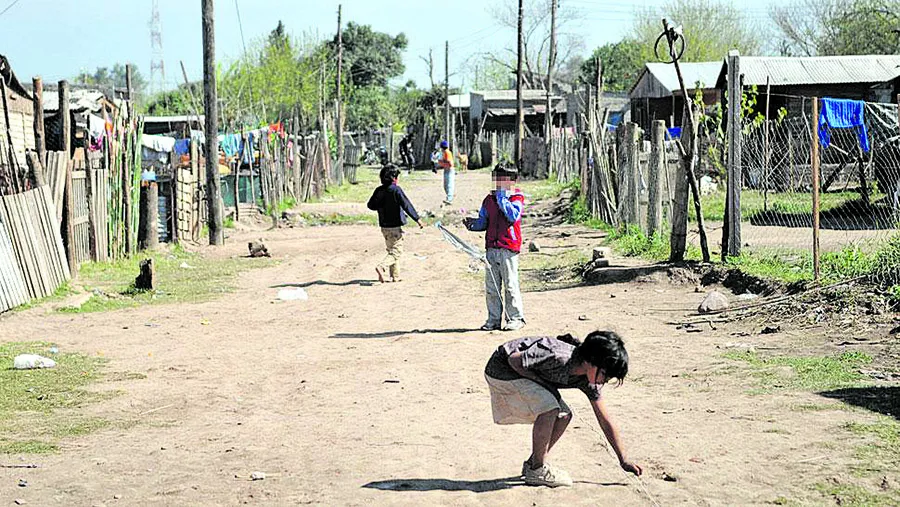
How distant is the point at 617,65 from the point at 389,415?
70.2 meters

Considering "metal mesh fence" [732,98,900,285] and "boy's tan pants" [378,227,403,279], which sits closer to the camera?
"boy's tan pants" [378,227,403,279]

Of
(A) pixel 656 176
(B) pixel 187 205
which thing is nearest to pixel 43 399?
(A) pixel 656 176

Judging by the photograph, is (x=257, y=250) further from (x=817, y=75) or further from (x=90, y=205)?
(x=817, y=75)

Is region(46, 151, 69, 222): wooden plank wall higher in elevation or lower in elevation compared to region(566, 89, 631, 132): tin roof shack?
lower

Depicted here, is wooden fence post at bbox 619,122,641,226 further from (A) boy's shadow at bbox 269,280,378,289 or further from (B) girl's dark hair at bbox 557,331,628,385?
(B) girl's dark hair at bbox 557,331,628,385

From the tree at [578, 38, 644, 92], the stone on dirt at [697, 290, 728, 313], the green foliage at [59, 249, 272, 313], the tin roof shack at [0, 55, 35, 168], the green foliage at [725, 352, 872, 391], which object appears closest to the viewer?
the green foliage at [725, 352, 872, 391]

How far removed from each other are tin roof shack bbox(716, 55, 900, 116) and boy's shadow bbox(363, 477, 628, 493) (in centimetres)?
3048

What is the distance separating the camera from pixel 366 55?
83375 mm

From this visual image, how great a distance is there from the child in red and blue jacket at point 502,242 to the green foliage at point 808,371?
2451 millimetres

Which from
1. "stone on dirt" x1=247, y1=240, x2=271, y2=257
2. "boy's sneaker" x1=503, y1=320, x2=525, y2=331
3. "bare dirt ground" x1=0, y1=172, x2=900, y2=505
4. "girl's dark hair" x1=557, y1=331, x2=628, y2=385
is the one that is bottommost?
"bare dirt ground" x1=0, y1=172, x2=900, y2=505

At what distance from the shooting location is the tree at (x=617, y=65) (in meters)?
72.3

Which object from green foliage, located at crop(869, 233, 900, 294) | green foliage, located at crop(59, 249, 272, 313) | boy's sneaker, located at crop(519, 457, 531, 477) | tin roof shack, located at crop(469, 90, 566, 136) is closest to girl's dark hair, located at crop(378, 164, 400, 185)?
green foliage, located at crop(59, 249, 272, 313)

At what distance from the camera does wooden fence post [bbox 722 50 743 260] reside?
13.5m

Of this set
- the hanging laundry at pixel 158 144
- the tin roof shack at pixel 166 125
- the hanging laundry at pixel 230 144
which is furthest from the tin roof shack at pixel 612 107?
the hanging laundry at pixel 158 144
